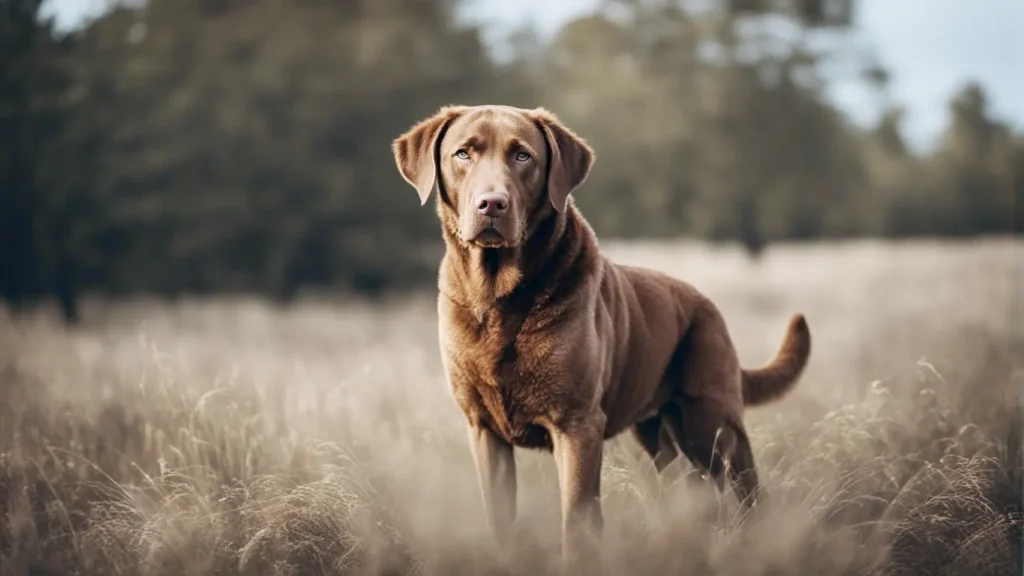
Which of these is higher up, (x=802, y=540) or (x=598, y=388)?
(x=598, y=388)

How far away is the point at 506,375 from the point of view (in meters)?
3.53

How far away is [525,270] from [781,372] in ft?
5.79

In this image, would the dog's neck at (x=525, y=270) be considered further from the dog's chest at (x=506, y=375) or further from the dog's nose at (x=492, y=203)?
the dog's nose at (x=492, y=203)

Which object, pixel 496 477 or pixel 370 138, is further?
pixel 370 138

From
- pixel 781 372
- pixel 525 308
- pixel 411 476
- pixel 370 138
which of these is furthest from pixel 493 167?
pixel 370 138

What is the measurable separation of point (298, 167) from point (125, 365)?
7.22 m

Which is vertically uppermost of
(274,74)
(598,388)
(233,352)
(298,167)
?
(274,74)

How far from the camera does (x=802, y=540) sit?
368 cm

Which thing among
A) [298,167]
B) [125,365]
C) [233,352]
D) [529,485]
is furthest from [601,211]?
[529,485]

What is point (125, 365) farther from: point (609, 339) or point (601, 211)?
point (601, 211)

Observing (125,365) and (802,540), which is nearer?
(802,540)

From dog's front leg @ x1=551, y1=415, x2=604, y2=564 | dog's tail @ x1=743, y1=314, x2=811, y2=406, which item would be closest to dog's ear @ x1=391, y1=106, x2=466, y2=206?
dog's front leg @ x1=551, y1=415, x2=604, y2=564

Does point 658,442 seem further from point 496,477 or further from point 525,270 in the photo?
point 525,270

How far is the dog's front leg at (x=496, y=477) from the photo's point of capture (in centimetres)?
374
